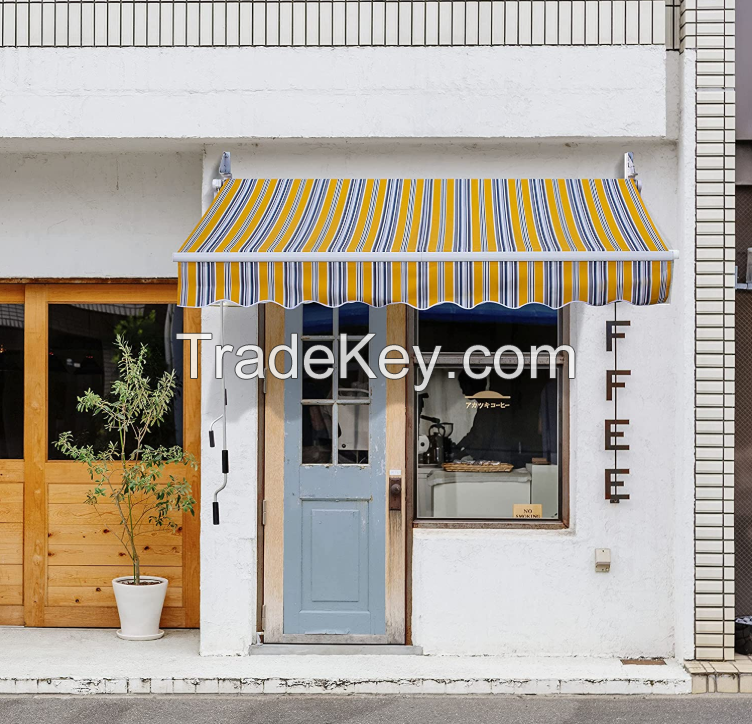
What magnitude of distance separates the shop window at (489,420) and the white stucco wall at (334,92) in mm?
1391

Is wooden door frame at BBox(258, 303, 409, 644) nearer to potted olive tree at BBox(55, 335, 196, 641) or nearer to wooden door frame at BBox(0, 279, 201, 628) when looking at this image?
potted olive tree at BBox(55, 335, 196, 641)

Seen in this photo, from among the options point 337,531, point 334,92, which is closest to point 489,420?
point 337,531

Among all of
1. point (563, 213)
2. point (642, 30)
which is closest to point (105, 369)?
point (563, 213)

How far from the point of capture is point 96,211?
8141 millimetres

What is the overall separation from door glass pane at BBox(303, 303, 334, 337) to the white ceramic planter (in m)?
2.27

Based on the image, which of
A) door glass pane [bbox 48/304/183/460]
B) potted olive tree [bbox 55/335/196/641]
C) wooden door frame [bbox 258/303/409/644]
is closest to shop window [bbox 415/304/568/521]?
wooden door frame [bbox 258/303/409/644]

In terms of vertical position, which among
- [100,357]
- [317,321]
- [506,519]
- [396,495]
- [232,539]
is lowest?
[232,539]

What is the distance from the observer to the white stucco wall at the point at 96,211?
26.6ft

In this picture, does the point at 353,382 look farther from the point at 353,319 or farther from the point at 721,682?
the point at 721,682

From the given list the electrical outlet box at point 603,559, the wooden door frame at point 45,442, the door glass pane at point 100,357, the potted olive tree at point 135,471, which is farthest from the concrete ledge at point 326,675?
the door glass pane at point 100,357

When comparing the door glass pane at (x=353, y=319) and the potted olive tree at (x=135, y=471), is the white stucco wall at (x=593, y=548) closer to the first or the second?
the potted olive tree at (x=135, y=471)

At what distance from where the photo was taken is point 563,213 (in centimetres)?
700

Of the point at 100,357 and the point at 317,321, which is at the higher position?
the point at 317,321

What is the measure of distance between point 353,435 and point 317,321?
0.88 m
